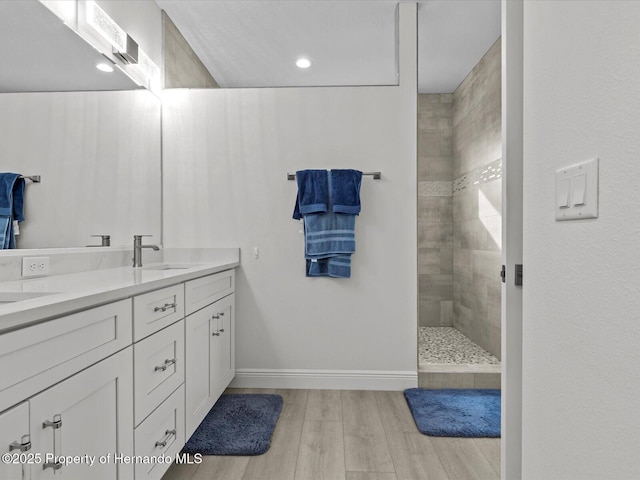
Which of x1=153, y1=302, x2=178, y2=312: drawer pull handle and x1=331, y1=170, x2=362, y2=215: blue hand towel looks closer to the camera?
x1=153, y1=302, x2=178, y2=312: drawer pull handle

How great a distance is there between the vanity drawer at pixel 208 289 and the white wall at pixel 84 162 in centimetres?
61

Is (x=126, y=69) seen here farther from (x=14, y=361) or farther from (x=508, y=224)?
(x=508, y=224)

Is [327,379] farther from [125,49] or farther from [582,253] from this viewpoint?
[125,49]

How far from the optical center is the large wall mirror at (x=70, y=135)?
65.2 inches

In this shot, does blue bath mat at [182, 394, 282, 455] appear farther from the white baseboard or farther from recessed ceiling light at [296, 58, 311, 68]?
recessed ceiling light at [296, 58, 311, 68]

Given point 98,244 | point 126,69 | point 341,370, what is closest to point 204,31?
point 126,69

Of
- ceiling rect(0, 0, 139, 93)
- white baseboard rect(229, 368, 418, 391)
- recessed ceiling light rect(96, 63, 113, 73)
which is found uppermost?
recessed ceiling light rect(96, 63, 113, 73)

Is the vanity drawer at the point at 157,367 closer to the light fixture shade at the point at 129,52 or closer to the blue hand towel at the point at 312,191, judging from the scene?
the blue hand towel at the point at 312,191

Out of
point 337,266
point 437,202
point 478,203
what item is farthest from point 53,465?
point 437,202

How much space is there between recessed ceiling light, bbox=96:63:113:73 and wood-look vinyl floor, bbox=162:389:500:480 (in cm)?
Answer: 206

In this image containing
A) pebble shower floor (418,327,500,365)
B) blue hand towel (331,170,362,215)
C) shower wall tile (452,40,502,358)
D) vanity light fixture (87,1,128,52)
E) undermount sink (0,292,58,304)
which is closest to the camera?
undermount sink (0,292,58,304)

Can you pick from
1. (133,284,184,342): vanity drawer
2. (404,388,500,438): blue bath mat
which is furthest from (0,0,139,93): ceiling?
(404,388,500,438): blue bath mat

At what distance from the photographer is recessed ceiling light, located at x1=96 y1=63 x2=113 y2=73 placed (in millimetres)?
2197

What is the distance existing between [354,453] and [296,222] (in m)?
1.46
